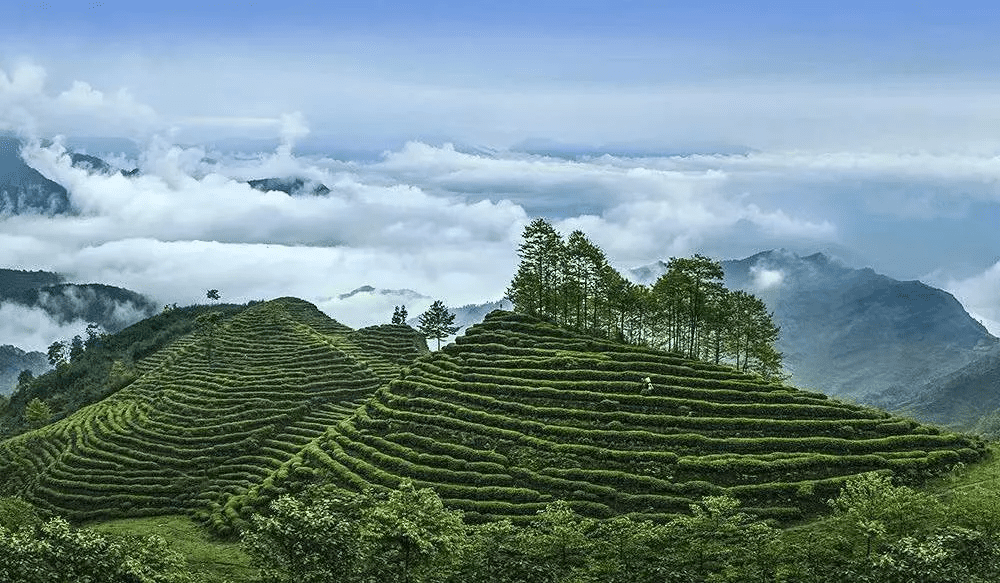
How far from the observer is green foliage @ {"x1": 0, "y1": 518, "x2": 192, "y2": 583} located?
39.6 meters

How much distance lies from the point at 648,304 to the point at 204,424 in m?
59.6

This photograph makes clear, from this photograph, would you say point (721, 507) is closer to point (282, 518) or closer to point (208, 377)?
point (282, 518)

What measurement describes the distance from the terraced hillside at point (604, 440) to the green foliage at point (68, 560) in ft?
94.9

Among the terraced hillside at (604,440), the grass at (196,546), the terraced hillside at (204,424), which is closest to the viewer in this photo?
the terraced hillside at (604,440)

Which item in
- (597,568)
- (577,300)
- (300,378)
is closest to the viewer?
(597,568)

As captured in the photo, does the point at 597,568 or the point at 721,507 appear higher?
the point at 721,507

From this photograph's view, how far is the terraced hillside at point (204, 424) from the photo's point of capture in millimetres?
93062

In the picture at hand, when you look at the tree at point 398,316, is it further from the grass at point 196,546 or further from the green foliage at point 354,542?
the green foliage at point 354,542

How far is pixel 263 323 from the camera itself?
479 feet

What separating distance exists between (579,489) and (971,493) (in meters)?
27.3

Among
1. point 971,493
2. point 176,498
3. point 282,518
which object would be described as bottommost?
point 176,498

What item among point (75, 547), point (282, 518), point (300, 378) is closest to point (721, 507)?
point (282, 518)

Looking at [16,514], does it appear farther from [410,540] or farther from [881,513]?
[881,513]

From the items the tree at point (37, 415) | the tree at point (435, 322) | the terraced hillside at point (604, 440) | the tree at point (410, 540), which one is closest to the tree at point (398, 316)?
the tree at point (435, 322)
